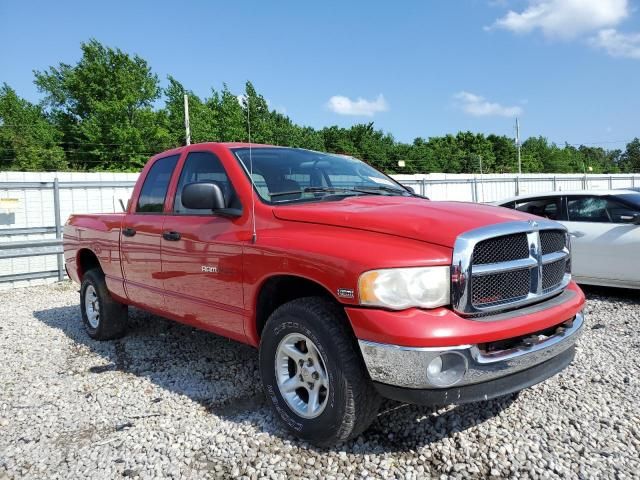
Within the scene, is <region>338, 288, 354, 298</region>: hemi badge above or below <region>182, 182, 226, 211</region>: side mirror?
below

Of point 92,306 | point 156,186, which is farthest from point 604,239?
point 92,306

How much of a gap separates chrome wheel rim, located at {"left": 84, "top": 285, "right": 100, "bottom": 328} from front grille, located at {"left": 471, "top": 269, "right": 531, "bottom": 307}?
14.0 feet

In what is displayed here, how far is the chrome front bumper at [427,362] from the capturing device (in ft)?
7.92

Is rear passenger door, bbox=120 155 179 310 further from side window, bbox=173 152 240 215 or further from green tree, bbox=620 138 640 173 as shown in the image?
green tree, bbox=620 138 640 173

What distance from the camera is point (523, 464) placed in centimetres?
270

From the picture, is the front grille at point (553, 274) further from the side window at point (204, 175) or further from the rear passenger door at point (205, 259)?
the side window at point (204, 175)

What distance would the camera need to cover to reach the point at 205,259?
362 centimetres

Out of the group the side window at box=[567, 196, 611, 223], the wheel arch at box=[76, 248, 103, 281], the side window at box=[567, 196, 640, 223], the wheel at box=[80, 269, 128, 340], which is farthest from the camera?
the side window at box=[567, 196, 611, 223]

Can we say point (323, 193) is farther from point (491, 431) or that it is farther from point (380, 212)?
point (491, 431)

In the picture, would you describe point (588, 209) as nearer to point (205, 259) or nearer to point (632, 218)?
point (632, 218)

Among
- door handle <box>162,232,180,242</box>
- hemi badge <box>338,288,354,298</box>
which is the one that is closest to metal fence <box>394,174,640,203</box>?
door handle <box>162,232,180,242</box>

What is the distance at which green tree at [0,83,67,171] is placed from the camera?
33.6m

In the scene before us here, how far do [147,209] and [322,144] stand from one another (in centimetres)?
4394

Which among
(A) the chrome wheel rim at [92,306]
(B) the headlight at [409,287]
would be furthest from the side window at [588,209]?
(A) the chrome wheel rim at [92,306]
